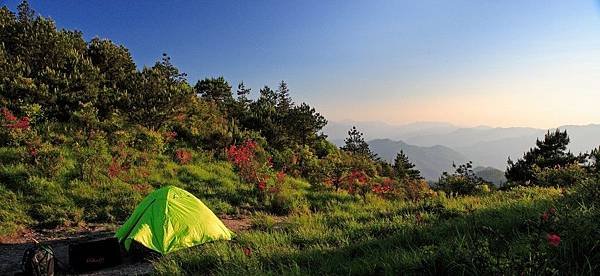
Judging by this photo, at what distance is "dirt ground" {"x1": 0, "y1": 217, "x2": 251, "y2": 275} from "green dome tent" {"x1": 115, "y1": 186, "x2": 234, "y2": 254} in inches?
22.8

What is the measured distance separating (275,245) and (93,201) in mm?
8464

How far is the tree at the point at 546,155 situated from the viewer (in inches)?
1181

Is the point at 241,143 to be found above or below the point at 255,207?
above

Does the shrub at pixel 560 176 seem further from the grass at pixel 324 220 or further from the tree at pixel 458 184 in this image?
the tree at pixel 458 184

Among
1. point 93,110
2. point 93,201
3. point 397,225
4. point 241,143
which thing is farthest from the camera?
point 241,143

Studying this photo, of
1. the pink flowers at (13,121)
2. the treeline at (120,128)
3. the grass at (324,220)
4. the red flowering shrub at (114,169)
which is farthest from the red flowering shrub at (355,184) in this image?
the pink flowers at (13,121)

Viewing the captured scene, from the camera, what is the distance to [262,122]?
2505cm

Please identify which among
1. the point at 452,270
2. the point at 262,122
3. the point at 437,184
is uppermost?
the point at 262,122

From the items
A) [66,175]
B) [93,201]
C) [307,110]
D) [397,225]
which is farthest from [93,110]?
[397,225]

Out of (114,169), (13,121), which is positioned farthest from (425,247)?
(13,121)

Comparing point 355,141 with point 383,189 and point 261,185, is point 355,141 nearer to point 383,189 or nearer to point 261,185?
point 383,189

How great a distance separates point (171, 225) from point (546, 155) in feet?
109

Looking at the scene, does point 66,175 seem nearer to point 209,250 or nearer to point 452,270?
point 209,250

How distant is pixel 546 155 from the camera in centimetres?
3152
